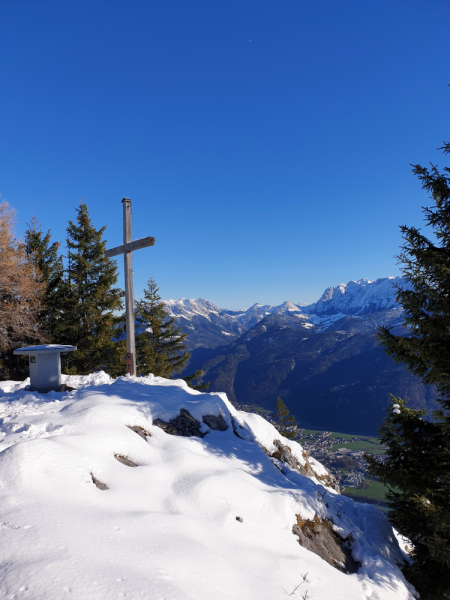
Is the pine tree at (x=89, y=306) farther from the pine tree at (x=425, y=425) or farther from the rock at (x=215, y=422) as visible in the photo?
the pine tree at (x=425, y=425)

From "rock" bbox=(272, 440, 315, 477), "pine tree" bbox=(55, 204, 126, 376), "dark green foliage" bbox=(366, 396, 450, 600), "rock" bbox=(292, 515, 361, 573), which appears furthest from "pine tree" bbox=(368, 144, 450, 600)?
"pine tree" bbox=(55, 204, 126, 376)

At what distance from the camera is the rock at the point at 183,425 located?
7622 mm

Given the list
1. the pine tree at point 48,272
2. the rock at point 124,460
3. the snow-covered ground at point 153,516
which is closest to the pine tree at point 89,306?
the pine tree at point 48,272

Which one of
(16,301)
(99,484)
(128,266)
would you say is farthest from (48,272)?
(99,484)

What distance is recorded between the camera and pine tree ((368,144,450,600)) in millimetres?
5977

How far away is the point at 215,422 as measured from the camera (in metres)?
8.80

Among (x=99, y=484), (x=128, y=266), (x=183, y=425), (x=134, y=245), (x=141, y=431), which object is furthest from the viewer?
(x=128, y=266)

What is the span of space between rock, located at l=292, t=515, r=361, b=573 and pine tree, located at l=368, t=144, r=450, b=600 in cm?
125

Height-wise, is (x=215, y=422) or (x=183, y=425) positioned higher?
(x=183, y=425)

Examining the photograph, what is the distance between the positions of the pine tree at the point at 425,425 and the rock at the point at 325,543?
4.11 ft

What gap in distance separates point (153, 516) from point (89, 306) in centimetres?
1857

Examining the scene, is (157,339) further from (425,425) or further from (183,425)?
(425,425)

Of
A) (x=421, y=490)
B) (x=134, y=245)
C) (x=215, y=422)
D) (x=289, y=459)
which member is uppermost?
(x=134, y=245)

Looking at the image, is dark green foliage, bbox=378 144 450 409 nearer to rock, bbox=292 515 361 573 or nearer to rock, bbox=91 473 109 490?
rock, bbox=292 515 361 573
